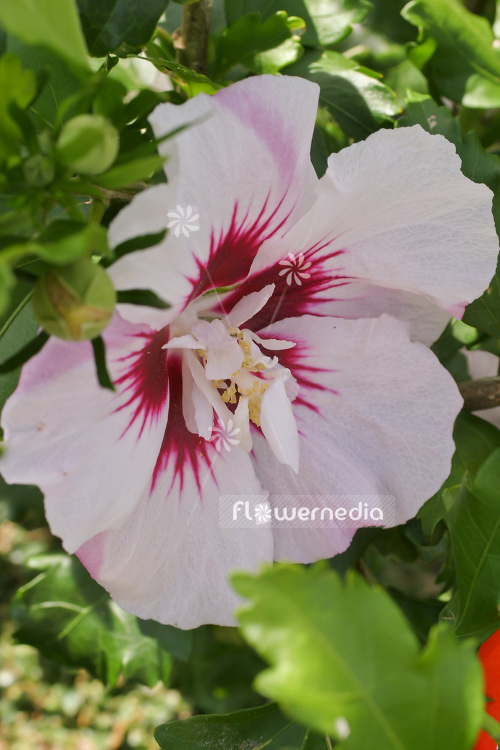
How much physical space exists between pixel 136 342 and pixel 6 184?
0.20 metres

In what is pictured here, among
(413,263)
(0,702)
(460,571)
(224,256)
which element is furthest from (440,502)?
(0,702)

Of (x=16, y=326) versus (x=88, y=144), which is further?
(x=16, y=326)

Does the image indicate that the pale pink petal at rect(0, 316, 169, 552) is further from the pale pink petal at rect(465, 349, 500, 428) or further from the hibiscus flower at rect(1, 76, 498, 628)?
the pale pink petal at rect(465, 349, 500, 428)

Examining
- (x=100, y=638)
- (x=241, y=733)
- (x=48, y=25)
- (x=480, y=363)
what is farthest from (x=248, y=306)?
(x=100, y=638)

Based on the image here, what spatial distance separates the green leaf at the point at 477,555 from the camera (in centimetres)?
85

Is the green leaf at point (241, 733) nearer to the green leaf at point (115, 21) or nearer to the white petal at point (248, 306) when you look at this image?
the white petal at point (248, 306)

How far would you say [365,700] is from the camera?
489 mm

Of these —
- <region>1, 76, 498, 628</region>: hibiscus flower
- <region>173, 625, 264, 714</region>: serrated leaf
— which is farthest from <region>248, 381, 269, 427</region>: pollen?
<region>173, 625, 264, 714</region>: serrated leaf

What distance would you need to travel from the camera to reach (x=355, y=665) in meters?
0.48

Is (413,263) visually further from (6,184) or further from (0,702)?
(0,702)

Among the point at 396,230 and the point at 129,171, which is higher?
the point at 129,171

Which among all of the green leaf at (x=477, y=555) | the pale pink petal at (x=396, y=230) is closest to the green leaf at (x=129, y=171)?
the pale pink petal at (x=396, y=230)

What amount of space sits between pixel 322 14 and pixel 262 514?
845 millimetres

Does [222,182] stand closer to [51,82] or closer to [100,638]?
[51,82]
